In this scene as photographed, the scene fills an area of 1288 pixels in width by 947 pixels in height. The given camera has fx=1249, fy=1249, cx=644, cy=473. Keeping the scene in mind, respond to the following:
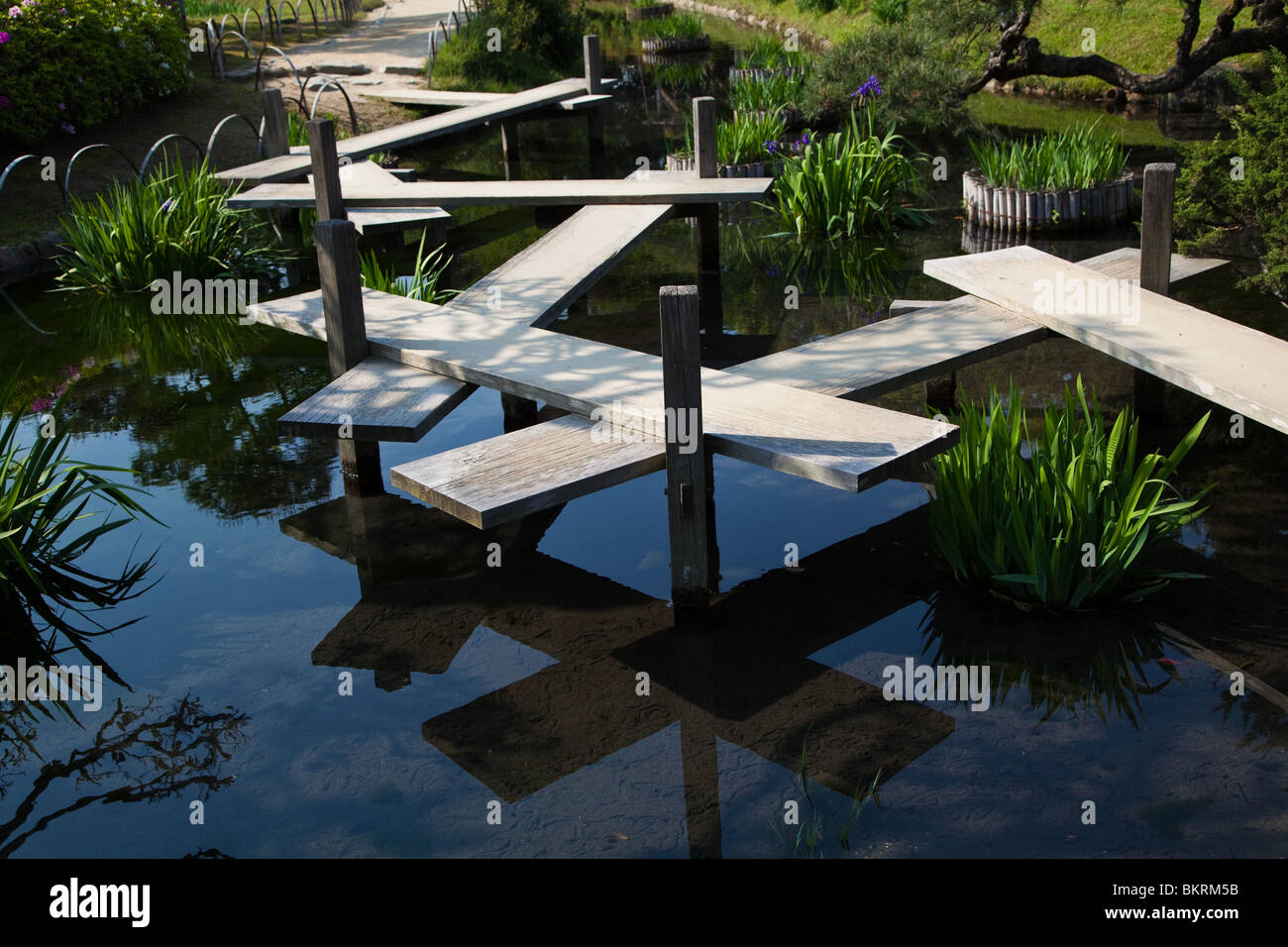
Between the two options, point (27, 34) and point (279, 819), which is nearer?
point (279, 819)

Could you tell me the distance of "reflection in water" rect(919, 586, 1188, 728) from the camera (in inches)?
164

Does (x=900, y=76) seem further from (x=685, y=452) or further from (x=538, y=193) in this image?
(x=685, y=452)

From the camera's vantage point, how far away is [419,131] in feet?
40.8

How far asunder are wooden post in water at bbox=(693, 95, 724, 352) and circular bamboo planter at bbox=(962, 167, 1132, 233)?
2.29 metres

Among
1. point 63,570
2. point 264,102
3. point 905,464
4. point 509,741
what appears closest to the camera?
point 509,741

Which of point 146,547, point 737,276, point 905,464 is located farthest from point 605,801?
point 737,276

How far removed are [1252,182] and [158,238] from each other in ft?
23.2

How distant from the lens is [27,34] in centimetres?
1188

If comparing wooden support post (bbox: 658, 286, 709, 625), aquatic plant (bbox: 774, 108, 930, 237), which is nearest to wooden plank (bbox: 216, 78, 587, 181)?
aquatic plant (bbox: 774, 108, 930, 237)

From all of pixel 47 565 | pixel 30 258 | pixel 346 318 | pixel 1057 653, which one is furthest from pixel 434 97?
pixel 1057 653

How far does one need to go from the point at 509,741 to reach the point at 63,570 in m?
2.46

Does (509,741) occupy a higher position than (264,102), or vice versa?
(264,102)
